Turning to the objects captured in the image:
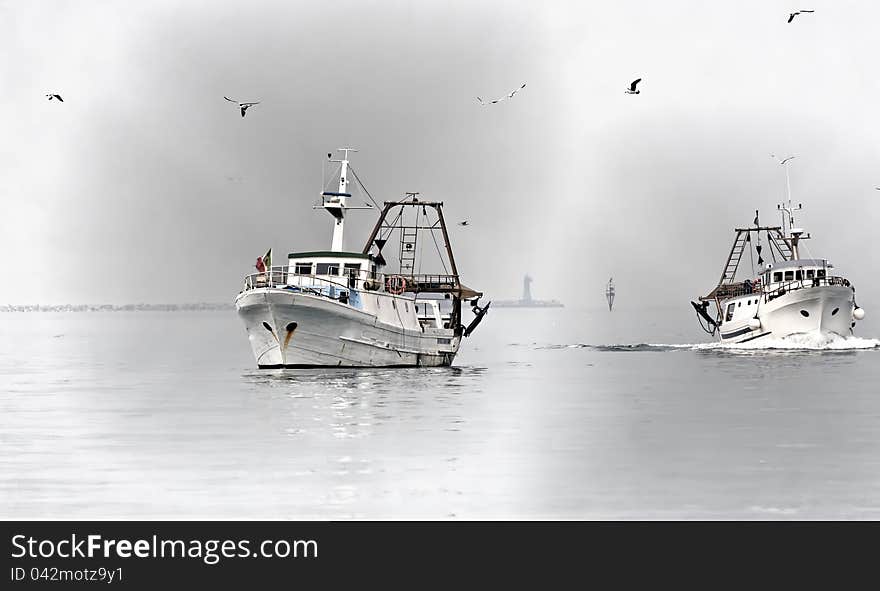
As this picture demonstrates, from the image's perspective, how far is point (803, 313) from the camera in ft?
290

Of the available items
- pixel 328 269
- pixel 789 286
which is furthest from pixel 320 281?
pixel 789 286

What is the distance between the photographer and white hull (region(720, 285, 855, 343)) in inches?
3410

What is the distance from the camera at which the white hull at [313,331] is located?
55.5m

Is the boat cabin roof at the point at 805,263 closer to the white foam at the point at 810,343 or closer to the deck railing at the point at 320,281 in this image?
the white foam at the point at 810,343

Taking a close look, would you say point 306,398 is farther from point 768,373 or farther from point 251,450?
point 768,373

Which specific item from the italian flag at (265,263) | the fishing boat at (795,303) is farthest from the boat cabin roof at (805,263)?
the italian flag at (265,263)

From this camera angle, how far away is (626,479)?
2511 centimetres

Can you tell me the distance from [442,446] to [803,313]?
6605cm

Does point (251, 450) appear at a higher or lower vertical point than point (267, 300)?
lower

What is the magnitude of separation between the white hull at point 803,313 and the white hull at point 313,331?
42.4m

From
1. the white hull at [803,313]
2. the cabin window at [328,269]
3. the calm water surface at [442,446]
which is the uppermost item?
the cabin window at [328,269]

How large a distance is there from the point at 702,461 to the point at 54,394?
37479 millimetres

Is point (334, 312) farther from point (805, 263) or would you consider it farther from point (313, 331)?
point (805, 263)
